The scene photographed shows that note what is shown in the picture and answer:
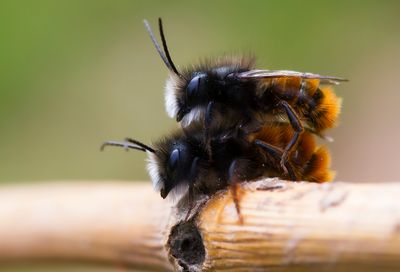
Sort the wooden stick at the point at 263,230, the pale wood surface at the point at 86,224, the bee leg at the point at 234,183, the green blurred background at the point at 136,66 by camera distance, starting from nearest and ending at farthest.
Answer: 1. the wooden stick at the point at 263,230
2. the bee leg at the point at 234,183
3. the pale wood surface at the point at 86,224
4. the green blurred background at the point at 136,66

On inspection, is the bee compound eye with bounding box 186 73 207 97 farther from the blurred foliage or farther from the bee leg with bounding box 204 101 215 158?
the blurred foliage

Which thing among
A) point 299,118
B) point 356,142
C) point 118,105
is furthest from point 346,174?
point 299,118

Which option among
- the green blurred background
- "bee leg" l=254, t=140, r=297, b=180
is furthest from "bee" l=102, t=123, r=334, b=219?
the green blurred background

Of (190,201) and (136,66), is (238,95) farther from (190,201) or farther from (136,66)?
(136,66)

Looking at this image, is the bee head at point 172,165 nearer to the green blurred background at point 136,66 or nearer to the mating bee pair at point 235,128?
the mating bee pair at point 235,128

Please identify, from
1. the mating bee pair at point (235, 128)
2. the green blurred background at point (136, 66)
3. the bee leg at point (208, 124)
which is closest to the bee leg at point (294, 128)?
the mating bee pair at point (235, 128)

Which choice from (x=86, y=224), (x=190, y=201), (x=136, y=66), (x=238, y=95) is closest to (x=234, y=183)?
(x=190, y=201)

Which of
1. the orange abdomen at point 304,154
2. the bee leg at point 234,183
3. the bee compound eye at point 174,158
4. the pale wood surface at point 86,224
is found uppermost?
the bee compound eye at point 174,158
